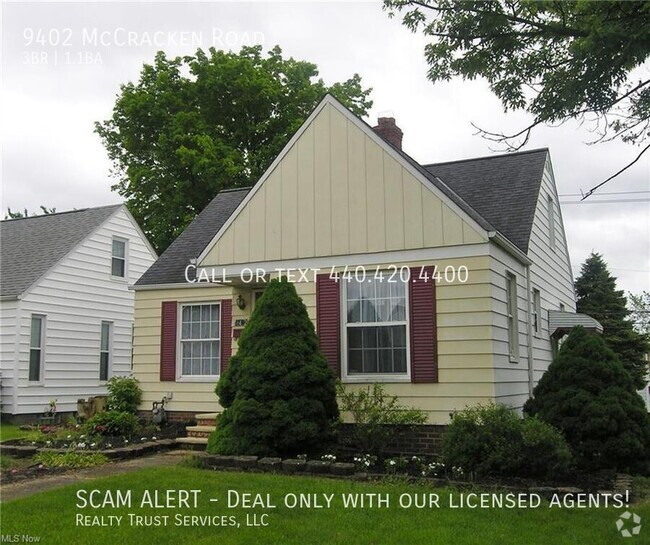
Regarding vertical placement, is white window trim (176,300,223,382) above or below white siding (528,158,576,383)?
below

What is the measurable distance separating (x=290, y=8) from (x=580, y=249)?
23600 millimetres

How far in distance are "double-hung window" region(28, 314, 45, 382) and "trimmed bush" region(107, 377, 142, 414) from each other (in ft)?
16.3

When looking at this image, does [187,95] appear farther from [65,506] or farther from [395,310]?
[65,506]

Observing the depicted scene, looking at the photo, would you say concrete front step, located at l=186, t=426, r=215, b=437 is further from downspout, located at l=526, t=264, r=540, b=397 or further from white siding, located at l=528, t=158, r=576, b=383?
white siding, located at l=528, t=158, r=576, b=383

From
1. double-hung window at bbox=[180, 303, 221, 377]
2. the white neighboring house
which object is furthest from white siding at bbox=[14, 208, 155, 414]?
double-hung window at bbox=[180, 303, 221, 377]

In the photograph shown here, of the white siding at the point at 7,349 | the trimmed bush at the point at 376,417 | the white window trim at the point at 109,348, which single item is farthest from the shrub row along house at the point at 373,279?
the white window trim at the point at 109,348

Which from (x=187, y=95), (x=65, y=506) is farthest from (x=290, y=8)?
(x=187, y=95)

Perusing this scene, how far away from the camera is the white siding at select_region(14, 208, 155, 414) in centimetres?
1752

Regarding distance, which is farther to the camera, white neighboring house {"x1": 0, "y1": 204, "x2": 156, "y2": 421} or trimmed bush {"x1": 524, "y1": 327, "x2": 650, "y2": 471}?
white neighboring house {"x1": 0, "y1": 204, "x2": 156, "y2": 421}

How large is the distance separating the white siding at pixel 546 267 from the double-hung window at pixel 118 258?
13.4m

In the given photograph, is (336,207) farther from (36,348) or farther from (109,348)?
(109,348)

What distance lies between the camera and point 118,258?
69.1 ft

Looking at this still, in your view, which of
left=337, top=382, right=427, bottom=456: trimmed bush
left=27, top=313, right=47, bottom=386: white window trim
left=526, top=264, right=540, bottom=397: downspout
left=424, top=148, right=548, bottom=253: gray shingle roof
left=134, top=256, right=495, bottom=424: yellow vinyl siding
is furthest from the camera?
left=27, top=313, right=47, bottom=386: white window trim

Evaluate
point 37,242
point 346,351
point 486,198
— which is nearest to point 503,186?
point 486,198
